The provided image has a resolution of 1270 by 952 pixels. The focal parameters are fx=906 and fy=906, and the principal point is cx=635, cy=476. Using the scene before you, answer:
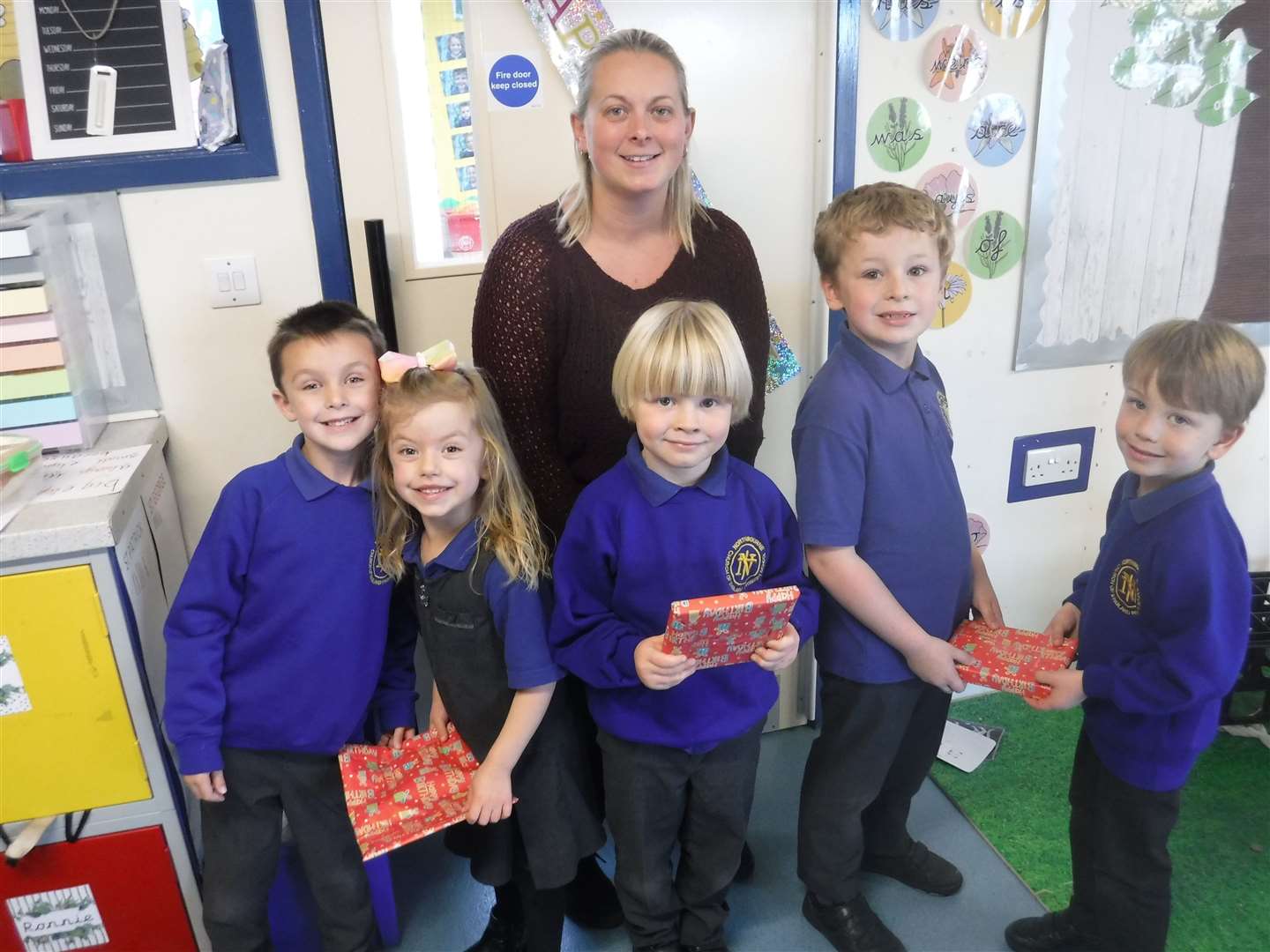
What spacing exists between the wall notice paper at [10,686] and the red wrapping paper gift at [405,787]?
0.48 metres

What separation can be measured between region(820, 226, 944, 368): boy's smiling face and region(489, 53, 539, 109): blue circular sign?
0.72 m

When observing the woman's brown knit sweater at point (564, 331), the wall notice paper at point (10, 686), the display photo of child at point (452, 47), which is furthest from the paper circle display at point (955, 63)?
the wall notice paper at point (10, 686)

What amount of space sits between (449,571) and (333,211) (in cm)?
79

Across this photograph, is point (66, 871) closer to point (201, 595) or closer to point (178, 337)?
point (201, 595)

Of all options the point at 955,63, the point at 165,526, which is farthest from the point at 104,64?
the point at 955,63

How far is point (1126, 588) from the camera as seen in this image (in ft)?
4.57

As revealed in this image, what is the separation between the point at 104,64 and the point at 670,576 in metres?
1.33

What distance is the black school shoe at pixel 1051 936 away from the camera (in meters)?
1.63

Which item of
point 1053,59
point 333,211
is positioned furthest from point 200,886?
point 1053,59

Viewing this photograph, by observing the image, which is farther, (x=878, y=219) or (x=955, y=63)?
(x=955, y=63)

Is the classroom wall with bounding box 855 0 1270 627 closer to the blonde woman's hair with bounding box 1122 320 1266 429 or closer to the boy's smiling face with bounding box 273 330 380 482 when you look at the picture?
the blonde woman's hair with bounding box 1122 320 1266 429

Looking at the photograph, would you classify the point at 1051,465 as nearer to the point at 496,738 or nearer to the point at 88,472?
the point at 496,738

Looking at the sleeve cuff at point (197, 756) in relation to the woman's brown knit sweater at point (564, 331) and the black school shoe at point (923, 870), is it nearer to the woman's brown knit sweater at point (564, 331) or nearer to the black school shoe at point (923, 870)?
the woman's brown knit sweater at point (564, 331)

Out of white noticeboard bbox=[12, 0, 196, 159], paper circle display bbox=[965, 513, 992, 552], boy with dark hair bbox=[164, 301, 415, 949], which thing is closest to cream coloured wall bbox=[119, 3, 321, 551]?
white noticeboard bbox=[12, 0, 196, 159]
